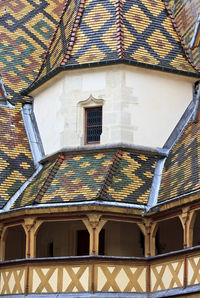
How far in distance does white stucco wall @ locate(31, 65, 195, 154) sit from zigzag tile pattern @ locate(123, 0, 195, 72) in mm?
317

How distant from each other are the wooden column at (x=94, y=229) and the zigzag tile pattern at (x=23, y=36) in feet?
16.7

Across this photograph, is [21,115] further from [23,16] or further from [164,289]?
[164,289]

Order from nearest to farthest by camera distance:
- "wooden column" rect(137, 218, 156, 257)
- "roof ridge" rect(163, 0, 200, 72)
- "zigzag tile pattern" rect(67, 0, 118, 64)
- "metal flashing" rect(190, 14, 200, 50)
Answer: "wooden column" rect(137, 218, 156, 257), "metal flashing" rect(190, 14, 200, 50), "zigzag tile pattern" rect(67, 0, 118, 64), "roof ridge" rect(163, 0, 200, 72)

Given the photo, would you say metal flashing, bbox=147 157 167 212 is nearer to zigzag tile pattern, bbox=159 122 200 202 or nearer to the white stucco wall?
zigzag tile pattern, bbox=159 122 200 202

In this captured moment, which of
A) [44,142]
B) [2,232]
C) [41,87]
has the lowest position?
[2,232]

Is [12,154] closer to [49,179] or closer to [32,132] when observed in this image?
[32,132]

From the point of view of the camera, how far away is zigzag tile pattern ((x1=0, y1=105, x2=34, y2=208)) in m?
17.9

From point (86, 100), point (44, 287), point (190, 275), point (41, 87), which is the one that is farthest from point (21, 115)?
point (190, 275)

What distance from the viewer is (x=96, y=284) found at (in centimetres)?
1569

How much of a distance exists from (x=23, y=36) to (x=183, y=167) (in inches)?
268

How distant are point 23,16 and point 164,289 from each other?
9.20 metres

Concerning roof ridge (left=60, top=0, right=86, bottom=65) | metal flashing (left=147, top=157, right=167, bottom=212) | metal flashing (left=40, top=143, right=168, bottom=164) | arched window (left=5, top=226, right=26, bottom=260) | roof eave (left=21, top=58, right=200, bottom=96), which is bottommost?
arched window (left=5, top=226, right=26, bottom=260)

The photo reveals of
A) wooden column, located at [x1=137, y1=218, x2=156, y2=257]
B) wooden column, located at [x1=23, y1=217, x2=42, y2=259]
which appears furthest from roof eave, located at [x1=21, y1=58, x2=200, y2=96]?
wooden column, located at [x1=23, y1=217, x2=42, y2=259]

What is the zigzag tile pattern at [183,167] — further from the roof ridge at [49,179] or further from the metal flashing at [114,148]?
the roof ridge at [49,179]
